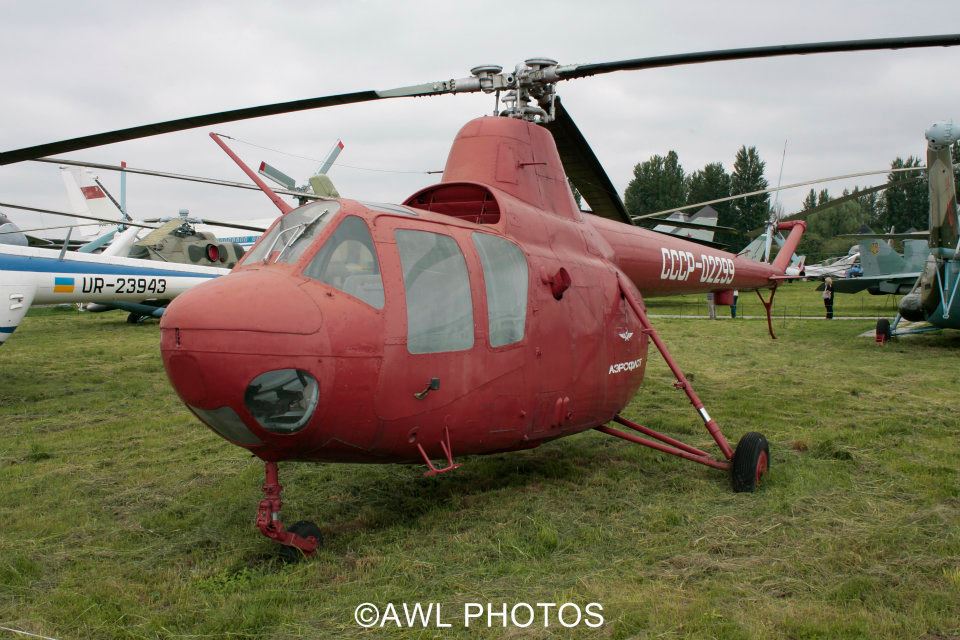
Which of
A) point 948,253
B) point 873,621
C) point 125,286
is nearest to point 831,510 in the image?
point 873,621

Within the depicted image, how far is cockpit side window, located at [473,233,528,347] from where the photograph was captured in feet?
17.1

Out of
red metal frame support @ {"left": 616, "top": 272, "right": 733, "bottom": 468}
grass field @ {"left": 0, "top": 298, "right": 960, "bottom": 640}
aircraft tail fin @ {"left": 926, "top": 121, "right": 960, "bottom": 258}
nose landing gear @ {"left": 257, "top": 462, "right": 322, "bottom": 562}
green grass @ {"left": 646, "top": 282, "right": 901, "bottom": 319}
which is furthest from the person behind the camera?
green grass @ {"left": 646, "top": 282, "right": 901, "bottom": 319}

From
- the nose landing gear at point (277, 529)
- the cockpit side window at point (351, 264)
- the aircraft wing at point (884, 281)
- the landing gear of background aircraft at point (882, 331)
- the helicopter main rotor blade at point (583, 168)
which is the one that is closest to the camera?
the cockpit side window at point (351, 264)

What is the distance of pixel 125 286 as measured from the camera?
54.5ft

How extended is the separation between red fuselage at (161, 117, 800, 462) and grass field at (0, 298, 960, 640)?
27.1 inches

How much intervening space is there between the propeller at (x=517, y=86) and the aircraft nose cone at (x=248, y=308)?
1404 millimetres

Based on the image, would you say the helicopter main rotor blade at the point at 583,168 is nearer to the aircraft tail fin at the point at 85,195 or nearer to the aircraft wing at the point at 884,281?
the aircraft wing at the point at 884,281

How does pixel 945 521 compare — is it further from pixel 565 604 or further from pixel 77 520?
pixel 77 520

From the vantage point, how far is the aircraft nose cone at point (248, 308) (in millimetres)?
3957

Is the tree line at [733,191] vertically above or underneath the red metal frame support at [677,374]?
above

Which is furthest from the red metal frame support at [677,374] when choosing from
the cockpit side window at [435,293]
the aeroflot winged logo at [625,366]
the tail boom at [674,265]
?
the cockpit side window at [435,293]

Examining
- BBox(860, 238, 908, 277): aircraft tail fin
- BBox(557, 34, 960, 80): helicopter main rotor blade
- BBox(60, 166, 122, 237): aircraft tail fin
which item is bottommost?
BBox(860, 238, 908, 277): aircraft tail fin

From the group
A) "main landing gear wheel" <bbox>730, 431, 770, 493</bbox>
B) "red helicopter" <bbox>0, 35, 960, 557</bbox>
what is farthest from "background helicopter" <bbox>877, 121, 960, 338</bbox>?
"main landing gear wheel" <bbox>730, 431, 770, 493</bbox>

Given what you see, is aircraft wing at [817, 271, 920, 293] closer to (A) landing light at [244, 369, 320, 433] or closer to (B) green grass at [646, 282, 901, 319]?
(B) green grass at [646, 282, 901, 319]
